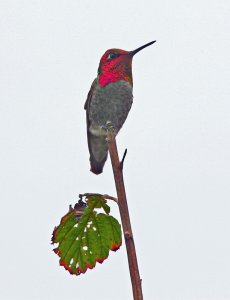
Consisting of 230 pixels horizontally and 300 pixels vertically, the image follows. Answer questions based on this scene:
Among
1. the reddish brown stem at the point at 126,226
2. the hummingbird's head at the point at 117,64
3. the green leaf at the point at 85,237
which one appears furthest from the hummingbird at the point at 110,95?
the reddish brown stem at the point at 126,226

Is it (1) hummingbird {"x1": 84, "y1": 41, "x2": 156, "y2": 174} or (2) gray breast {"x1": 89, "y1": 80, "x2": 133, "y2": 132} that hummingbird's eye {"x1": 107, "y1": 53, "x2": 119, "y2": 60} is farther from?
(2) gray breast {"x1": 89, "y1": 80, "x2": 133, "y2": 132}

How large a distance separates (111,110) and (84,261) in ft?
18.1

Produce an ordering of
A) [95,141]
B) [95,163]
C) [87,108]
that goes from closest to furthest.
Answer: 1. [95,163]
2. [95,141]
3. [87,108]

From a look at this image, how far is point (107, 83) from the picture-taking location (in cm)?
926

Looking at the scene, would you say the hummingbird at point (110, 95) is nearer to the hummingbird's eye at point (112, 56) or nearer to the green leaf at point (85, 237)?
the hummingbird's eye at point (112, 56)

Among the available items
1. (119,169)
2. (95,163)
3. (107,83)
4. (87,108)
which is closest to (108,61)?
(107,83)

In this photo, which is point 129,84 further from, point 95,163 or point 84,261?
point 84,261

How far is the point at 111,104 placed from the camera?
9156mm

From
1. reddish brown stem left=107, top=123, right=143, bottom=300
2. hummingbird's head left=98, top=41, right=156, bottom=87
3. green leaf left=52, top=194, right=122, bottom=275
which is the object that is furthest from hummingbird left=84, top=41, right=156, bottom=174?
reddish brown stem left=107, top=123, right=143, bottom=300

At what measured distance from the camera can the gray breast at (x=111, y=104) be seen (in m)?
8.94

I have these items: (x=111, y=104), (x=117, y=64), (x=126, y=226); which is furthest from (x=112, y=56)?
(x=126, y=226)

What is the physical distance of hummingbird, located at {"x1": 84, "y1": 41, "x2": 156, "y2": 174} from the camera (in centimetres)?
893

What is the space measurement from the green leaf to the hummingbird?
194 inches

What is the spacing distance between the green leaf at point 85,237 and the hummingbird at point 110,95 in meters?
4.93
